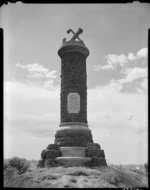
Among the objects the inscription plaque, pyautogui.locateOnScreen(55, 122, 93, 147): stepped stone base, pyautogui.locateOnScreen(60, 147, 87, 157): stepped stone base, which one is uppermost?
the inscription plaque

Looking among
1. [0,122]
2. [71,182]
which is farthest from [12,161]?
[0,122]

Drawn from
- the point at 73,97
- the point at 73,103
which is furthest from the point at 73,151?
the point at 73,97

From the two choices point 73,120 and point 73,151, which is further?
point 73,120

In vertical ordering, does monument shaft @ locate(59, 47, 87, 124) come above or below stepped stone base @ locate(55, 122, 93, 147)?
above

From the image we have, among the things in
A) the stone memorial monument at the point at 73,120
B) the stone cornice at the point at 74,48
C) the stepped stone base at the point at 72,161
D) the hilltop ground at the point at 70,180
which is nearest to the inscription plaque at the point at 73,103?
the stone memorial monument at the point at 73,120

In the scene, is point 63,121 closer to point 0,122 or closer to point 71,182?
point 71,182

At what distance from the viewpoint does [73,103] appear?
15484mm

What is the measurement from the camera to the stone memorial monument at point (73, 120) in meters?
14.2

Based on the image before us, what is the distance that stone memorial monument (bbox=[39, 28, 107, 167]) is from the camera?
1422 centimetres

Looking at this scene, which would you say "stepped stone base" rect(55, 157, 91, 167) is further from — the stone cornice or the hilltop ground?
the stone cornice

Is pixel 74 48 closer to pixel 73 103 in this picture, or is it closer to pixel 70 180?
pixel 73 103

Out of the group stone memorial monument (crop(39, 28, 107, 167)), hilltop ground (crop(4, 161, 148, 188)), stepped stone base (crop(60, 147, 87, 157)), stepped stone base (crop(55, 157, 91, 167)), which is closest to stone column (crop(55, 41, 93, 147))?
stone memorial monument (crop(39, 28, 107, 167))

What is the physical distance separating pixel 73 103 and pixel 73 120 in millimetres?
970

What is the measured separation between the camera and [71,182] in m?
10.3
